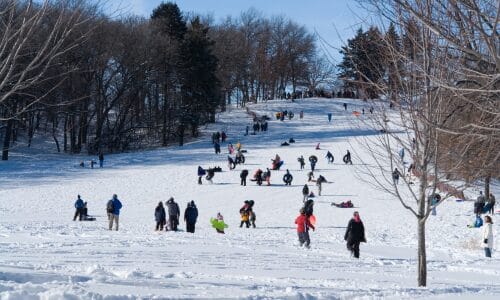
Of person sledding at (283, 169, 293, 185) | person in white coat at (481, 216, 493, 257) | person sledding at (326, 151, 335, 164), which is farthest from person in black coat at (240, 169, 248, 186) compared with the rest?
person in white coat at (481, 216, 493, 257)

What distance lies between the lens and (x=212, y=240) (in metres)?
17.4

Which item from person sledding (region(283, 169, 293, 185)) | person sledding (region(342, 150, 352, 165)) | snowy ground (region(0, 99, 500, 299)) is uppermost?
person sledding (region(342, 150, 352, 165))

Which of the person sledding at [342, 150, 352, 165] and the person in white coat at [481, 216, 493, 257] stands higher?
the person sledding at [342, 150, 352, 165]

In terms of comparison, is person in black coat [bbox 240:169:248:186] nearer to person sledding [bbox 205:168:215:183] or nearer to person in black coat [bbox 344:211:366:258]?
person sledding [bbox 205:168:215:183]

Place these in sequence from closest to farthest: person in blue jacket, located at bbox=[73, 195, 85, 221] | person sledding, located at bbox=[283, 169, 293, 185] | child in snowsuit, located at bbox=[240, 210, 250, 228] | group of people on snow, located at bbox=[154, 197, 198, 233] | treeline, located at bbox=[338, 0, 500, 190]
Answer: treeline, located at bbox=[338, 0, 500, 190] → group of people on snow, located at bbox=[154, 197, 198, 233] → child in snowsuit, located at bbox=[240, 210, 250, 228] → person in blue jacket, located at bbox=[73, 195, 85, 221] → person sledding, located at bbox=[283, 169, 293, 185]

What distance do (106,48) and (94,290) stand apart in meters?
41.7

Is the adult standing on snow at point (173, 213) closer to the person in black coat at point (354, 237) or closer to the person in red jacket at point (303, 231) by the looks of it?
the person in red jacket at point (303, 231)

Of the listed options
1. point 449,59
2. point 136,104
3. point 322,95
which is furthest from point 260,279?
point 322,95

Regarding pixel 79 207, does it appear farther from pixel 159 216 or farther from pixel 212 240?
pixel 212 240

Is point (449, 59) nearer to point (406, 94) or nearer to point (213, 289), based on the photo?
point (406, 94)

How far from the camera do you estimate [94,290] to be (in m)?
7.50

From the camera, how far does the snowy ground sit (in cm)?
886

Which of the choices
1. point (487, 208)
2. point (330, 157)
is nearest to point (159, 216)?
point (487, 208)

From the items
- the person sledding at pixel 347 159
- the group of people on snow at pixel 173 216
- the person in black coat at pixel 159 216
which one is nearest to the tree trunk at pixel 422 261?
the group of people on snow at pixel 173 216
